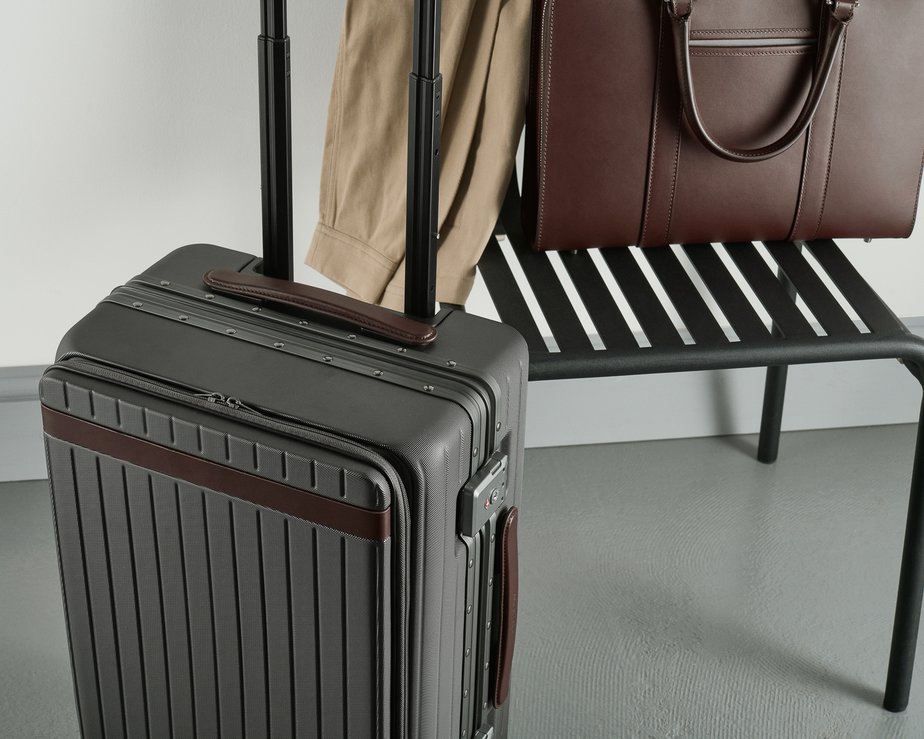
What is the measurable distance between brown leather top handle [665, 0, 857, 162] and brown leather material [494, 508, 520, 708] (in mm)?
432

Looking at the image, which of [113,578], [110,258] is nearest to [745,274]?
[113,578]

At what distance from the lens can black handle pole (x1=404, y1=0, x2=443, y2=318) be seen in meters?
0.93

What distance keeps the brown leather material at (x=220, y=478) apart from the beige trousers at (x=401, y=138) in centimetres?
41

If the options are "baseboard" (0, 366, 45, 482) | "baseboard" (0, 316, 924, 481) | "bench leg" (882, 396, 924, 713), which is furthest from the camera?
"baseboard" (0, 316, 924, 481)

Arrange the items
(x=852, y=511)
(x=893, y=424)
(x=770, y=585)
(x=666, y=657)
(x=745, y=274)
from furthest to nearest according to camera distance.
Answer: (x=893, y=424) < (x=852, y=511) < (x=770, y=585) < (x=666, y=657) < (x=745, y=274)

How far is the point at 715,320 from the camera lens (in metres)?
1.24

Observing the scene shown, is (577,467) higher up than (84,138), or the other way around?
(84,138)

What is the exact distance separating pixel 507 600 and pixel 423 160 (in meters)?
0.37

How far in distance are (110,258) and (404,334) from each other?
2.43 feet

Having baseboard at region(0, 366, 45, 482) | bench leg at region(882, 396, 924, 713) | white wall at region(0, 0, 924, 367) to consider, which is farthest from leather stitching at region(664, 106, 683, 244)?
baseboard at region(0, 366, 45, 482)

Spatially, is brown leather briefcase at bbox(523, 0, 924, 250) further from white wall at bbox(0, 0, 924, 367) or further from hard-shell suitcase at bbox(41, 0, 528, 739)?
white wall at bbox(0, 0, 924, 367)

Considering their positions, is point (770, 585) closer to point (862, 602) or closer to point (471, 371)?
point (862, 602)

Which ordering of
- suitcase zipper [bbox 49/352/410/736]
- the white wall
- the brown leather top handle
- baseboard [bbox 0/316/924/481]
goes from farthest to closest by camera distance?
baseboard [bbox 0/316/924/481] < the white wall < the brown leather top handle < suitcase zipper [bbox 49/352/410/736]

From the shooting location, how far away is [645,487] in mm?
1739
